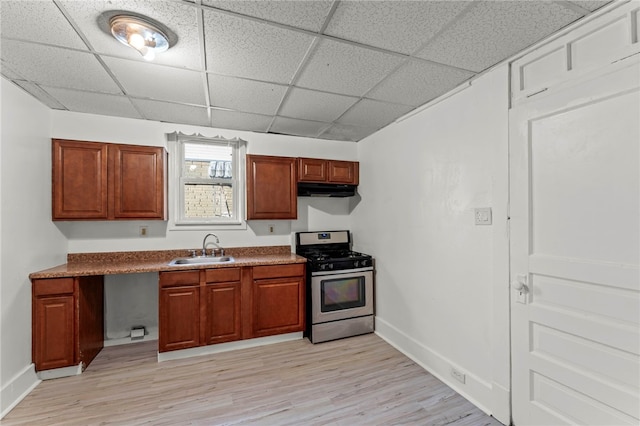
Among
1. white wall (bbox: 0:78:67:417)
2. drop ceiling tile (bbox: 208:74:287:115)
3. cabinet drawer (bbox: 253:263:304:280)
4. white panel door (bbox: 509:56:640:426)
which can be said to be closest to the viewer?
white panel door (bbox: 509:56:640:426)

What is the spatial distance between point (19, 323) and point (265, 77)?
280 centimetres

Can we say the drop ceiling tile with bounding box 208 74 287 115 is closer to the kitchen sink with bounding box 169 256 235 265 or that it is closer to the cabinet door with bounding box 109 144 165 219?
the cabinet door with bounding box 109 144 165 219

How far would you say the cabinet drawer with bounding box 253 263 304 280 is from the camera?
3.11m

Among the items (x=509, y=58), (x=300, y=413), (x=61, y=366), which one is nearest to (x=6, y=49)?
(x=61, y=366)

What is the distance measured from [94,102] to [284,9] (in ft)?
7.75

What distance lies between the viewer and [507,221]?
76.9 inches

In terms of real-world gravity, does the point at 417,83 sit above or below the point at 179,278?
above

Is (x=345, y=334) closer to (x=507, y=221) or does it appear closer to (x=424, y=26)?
(x=507, y=221)

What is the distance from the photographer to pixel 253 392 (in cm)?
233

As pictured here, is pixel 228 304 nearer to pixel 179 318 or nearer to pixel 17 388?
pixel 179 318

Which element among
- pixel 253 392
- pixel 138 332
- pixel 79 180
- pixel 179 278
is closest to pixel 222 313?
pixel 179 278

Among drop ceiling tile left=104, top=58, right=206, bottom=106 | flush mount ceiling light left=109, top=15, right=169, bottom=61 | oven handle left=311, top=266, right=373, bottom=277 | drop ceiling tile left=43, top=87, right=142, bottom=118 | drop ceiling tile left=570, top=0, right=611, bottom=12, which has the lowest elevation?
oven handle left=311, top=266, right=373, bottom=277

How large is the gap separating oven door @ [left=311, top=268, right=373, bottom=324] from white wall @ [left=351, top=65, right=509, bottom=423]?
0.57 ft

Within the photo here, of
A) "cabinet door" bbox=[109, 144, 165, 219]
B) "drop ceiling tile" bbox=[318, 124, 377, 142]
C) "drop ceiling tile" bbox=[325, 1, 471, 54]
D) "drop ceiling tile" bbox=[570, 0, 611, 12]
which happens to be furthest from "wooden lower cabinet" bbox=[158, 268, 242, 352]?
"drop ceiling tile" bbox=[570, 0, 611, 12]
